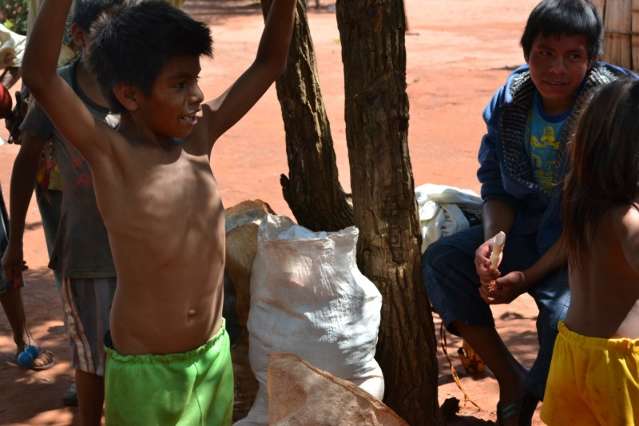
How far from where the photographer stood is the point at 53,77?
254 centimetres

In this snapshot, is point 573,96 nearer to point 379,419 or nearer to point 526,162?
point 526,162

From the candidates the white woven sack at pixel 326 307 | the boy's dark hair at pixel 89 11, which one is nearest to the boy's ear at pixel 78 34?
the boy's dark hair at pixel 89 11

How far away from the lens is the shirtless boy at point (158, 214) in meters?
2.73

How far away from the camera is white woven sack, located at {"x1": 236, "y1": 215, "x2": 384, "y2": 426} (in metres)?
3.62

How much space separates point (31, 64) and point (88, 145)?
0.83ft

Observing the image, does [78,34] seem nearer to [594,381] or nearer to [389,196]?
[389,196]

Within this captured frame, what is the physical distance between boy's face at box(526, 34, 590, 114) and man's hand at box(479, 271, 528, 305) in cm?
66

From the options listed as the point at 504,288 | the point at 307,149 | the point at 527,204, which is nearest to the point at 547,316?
the point at 504,288

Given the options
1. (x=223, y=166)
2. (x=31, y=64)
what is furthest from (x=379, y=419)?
(x=223, y=166)

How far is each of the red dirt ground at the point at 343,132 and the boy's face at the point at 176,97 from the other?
1940 mm

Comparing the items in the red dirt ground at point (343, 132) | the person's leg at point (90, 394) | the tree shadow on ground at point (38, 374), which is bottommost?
the red dirt ground at point (343, 132)

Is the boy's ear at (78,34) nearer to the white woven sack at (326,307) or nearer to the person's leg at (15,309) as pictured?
the white woven sack at (326,307)

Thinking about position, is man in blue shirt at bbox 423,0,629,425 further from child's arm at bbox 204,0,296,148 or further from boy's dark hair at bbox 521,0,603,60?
child's arm at bbox 204,0,296,148

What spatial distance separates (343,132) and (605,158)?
8000 millimetres
